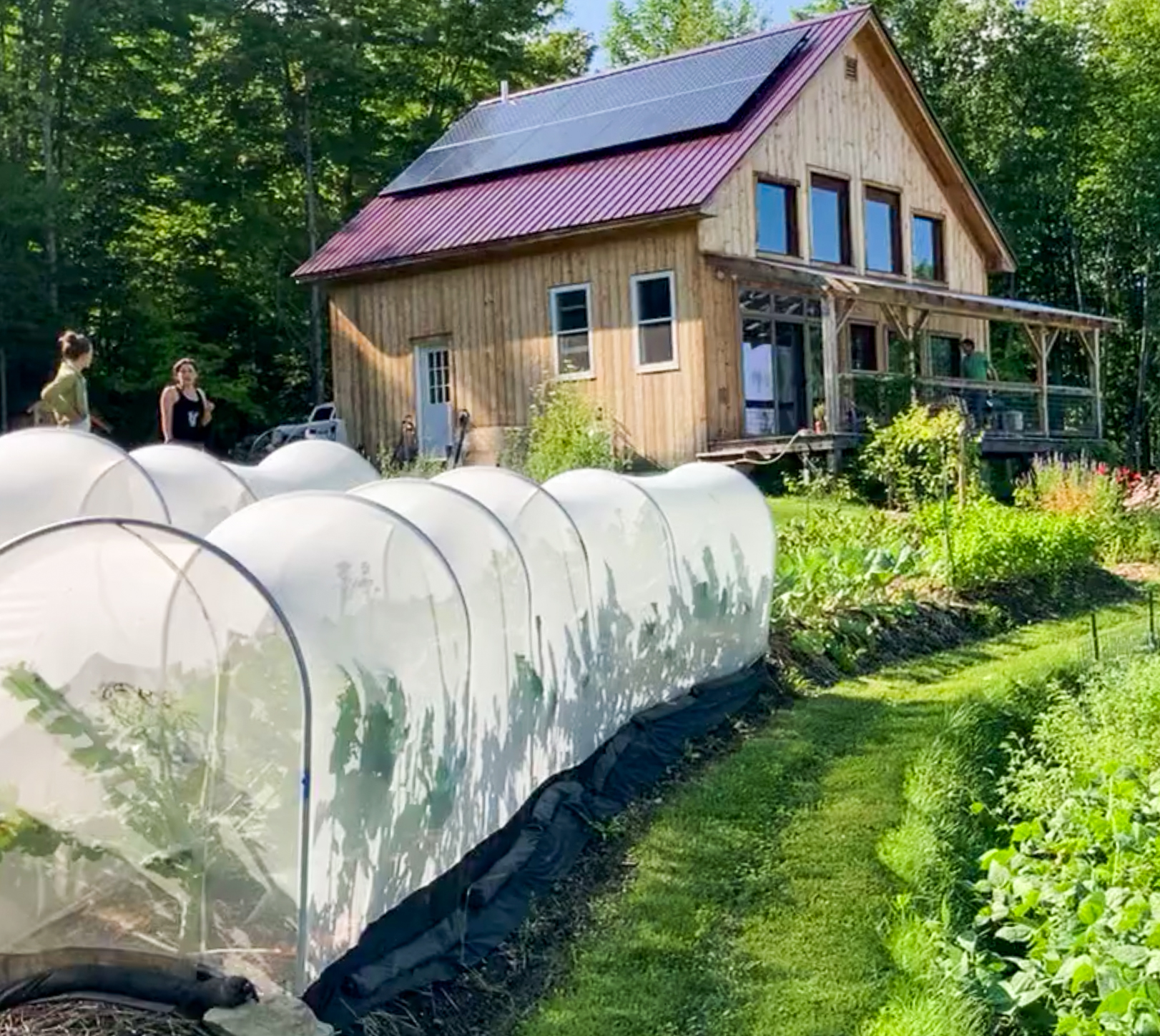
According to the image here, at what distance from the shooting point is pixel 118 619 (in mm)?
4457

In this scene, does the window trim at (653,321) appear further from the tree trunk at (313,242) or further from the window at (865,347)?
the tree trunk at (313,242)

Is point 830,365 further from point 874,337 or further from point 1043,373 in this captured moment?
point 1043,373

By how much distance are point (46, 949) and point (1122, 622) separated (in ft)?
31.1

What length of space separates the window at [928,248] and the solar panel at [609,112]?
13.7 feet

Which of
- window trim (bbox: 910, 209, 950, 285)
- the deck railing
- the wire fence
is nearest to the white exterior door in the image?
the deck railing

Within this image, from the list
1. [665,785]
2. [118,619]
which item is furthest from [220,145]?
[118,619]

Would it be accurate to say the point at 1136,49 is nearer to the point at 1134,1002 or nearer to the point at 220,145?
the point at 220,145

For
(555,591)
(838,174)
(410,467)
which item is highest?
(838,174)

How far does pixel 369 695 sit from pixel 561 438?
13559mm

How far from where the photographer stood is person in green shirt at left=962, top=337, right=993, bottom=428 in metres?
21.5

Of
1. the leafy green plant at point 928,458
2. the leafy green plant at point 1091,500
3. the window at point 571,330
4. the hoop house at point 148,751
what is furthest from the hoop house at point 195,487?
the window at point 571,330

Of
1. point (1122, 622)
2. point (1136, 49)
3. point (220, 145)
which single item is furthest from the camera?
point (1136, 49)

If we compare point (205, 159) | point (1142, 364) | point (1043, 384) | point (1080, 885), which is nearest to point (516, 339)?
point (1043, 384)

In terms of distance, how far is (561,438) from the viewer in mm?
18172
